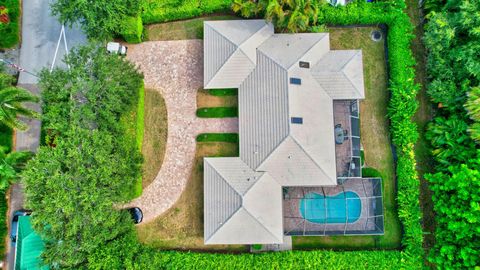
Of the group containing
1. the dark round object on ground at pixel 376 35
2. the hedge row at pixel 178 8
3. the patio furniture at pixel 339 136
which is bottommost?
the patio furniture at pixel 339 136

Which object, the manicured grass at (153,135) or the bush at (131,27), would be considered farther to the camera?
the manicured grass at (153,135)

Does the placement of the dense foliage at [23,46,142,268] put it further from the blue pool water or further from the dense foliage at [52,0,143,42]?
the blue pool water

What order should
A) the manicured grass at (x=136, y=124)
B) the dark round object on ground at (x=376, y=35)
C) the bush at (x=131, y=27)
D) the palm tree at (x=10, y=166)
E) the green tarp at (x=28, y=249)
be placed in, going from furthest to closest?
1. the dark round object on ground at (x=376, y=35)
2. the bush at (x=131, y=27)
3. the manicured grass at (x=136, y=124)
4. the green tarp at (x=28, y=249)
5. the palm tree at (x=10, y=166)

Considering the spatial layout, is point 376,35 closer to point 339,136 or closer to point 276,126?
point 339,136

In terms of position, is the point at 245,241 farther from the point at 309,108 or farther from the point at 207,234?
the point at 309,108

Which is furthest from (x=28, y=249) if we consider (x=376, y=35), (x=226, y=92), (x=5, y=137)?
(x=376, y=35)

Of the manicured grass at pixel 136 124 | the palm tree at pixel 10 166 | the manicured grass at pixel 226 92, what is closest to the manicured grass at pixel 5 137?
the palm tree at pixel 10 166

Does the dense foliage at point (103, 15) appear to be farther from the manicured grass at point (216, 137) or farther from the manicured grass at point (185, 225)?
the manicured grass at point (185, 225)
